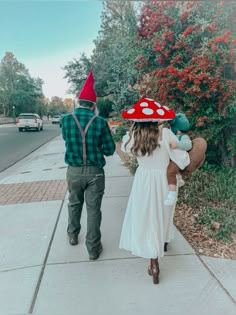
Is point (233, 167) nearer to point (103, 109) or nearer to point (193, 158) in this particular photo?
point (193, 158)

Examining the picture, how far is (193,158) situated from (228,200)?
2029 millimetres

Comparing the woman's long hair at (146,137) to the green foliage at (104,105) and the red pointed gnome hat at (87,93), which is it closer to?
the red pointed gnome hat at (87,93)

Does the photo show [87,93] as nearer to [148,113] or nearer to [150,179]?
[148,113]

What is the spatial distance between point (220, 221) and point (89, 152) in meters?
1.97

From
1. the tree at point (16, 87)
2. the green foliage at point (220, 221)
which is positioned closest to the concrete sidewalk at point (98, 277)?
the green foliage at point (220, 221)

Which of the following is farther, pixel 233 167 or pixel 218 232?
pixel 233 167

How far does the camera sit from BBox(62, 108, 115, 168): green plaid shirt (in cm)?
273

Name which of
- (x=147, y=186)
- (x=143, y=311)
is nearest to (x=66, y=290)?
(x=143, y=311)

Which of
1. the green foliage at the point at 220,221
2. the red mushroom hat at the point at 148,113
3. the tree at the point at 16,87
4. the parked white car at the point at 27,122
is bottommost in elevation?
the green foliage at the point at 220,221

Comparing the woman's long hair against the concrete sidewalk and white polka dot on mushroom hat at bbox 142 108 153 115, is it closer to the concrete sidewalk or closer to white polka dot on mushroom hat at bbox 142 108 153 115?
white polka dot on mushroom hat at bbox 142 108 153 115

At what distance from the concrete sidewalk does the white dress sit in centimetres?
35

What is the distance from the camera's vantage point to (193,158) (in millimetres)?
2488

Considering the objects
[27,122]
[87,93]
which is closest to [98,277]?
[87,93]

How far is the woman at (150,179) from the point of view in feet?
7.78
